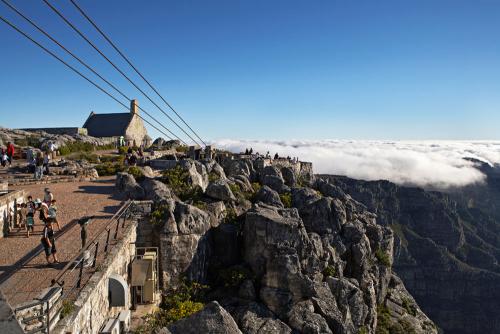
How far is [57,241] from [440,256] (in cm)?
17222

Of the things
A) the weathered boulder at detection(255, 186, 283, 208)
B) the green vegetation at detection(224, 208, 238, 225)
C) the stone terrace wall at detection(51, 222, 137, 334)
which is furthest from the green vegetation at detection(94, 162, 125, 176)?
the stone terrace wall at detection(51, 222, 137, 334)

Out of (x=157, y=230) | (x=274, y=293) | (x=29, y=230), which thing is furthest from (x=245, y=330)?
(x=29, y=230)

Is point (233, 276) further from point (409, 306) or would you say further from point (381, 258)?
point (409, 306)

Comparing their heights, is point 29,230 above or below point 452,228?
above

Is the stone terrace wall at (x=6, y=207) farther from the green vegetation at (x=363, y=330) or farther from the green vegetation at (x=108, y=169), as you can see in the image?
the green vegetation at (x=363, y=330)

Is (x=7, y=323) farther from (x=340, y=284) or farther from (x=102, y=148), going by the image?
(x=102, y=148)

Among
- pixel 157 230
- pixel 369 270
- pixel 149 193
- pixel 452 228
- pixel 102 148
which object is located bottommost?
pixel 452 228

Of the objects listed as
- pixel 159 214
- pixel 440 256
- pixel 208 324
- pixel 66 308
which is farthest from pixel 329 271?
pixel 440 256

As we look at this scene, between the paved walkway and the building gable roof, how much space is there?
3340 cm

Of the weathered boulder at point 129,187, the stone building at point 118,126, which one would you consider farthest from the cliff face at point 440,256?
the weathered boulder at point 129,187

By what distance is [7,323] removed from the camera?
13.9 ft

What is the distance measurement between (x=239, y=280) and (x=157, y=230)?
5372 millimetres

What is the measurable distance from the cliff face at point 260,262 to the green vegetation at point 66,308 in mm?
3486

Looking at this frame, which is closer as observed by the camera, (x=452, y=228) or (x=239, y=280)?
(x=239, y=280)
